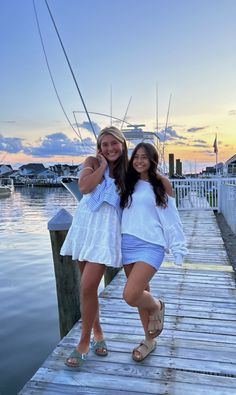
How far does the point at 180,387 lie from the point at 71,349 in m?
1.02

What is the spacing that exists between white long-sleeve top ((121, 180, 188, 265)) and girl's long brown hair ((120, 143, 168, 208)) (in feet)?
0.10

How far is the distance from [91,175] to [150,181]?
47 centimetres

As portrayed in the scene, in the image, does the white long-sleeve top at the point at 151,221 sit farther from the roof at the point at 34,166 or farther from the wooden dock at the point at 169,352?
the roof at the point at 34,166

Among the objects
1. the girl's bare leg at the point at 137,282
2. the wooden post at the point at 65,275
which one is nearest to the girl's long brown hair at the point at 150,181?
the girl's bare leg at the point at 137,282

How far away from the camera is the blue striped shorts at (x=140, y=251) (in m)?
2.79

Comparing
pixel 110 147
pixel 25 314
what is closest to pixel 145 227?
pixel 110 147

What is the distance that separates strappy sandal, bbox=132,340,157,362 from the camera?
3.00 metres

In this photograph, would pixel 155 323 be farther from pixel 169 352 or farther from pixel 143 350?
pixel 169 352

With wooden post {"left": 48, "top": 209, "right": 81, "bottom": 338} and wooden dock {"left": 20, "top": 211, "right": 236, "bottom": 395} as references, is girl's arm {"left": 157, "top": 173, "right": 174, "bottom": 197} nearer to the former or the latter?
wooden dock {"left": 20, "top": 211, "right": 236, "bottom": 395}

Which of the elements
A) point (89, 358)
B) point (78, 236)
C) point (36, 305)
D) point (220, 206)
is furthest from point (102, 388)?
point (220, 206)

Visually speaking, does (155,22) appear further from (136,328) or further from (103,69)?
(136,328)

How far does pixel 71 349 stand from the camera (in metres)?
3.25

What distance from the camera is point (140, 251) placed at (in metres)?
2.80

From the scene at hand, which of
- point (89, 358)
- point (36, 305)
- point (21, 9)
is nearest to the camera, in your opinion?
point (89, 358)
